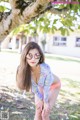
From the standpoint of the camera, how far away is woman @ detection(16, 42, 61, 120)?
3.90 meters

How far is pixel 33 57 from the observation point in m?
3.91

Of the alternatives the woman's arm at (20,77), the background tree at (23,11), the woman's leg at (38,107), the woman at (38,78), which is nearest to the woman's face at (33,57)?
the woman at (38,78)

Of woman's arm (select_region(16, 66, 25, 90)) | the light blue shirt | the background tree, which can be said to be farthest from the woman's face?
the background tree

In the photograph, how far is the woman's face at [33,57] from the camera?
388 cm

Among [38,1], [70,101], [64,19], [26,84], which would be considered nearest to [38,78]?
[26,84]

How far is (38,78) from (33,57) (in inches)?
13.1

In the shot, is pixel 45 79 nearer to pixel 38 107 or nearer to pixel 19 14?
pixel 38 107

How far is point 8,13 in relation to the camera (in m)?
5.60

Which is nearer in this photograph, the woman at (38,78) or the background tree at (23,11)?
the woman at (38,78)

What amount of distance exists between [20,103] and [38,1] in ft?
10.9

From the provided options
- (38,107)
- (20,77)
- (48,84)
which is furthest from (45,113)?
A: (20,77)

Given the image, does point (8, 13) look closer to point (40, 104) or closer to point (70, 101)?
point (40, 104)

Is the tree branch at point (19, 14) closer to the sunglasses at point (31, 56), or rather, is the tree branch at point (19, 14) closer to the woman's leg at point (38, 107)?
the sunglasses at point (31, 56)

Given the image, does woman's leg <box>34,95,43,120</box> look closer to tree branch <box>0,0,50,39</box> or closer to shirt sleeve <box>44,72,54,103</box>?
shirt sleeve <box>44,72,54,103</box>
